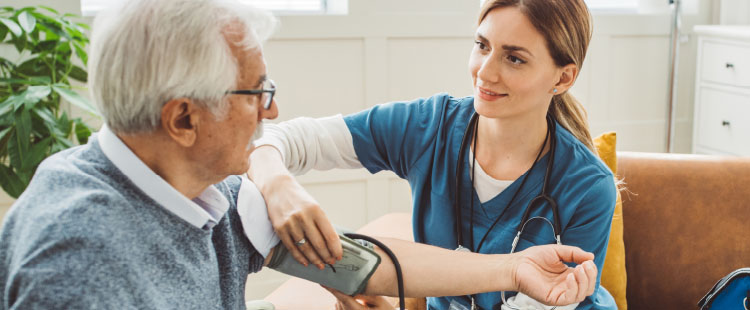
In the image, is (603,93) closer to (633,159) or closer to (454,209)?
(633,159)

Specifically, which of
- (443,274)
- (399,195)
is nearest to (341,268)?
(443,274)

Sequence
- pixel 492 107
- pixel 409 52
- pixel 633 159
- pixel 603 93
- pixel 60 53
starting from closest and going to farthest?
pixel 492 107 → pixel 633 159 → pixel 60 53 → pixel 409 52 → pixel 603 93

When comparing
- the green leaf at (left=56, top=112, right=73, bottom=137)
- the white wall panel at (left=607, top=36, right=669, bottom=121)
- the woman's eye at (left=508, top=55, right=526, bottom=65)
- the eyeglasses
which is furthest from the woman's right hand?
the white wall panel at (left=607, top=36, right=669, bottom=121)

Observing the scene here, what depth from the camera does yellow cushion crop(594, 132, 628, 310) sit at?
71.3 inches

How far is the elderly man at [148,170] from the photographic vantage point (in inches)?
31.6

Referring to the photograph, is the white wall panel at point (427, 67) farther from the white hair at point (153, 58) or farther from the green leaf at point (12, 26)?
the white hair at point (153, 58)

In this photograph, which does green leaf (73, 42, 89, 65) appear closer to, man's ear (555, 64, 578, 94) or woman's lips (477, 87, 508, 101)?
woman's lips (477, 87, 508, 101)

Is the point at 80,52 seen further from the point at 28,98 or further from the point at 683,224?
the point at 683,224

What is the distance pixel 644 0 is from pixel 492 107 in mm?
2845

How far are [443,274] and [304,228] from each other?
29 centimetres

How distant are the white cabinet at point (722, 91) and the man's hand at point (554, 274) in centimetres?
252

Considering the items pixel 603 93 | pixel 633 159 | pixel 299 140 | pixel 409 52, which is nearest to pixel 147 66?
pixel 299 140

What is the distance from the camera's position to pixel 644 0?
12.9 ft

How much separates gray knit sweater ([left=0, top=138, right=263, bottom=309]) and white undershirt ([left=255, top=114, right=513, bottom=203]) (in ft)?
1.84
